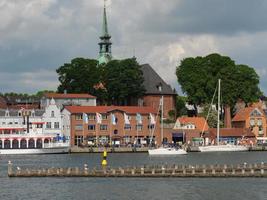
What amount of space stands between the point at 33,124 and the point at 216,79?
146ft

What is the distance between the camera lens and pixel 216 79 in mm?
189500

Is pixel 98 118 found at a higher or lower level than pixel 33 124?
higher

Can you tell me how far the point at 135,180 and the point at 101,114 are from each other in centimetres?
8958

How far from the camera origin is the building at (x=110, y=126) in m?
175

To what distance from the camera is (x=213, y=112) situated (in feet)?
634

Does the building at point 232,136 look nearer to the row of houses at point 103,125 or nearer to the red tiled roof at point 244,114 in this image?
the row of houses at point 103,125

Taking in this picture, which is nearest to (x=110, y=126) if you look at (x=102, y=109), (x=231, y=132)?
(x=102, y=109)

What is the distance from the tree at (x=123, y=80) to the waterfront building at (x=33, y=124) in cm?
1856

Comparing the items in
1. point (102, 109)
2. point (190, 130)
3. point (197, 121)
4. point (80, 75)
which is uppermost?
point (80, 75)

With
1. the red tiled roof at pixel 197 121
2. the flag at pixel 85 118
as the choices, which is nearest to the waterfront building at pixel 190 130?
the red tiled roof at pixel 197 121

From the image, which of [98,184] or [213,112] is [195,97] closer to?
[213,112]

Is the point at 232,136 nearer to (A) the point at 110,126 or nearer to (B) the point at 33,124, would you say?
(A) the point at 110,126

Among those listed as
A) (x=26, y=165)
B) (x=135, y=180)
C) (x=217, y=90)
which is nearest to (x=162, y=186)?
(x=135, y=180)

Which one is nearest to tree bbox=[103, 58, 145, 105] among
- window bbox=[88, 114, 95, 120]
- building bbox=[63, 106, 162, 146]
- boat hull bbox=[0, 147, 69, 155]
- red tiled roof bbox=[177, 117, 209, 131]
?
building bbox=[63, 106, 162, 146]
